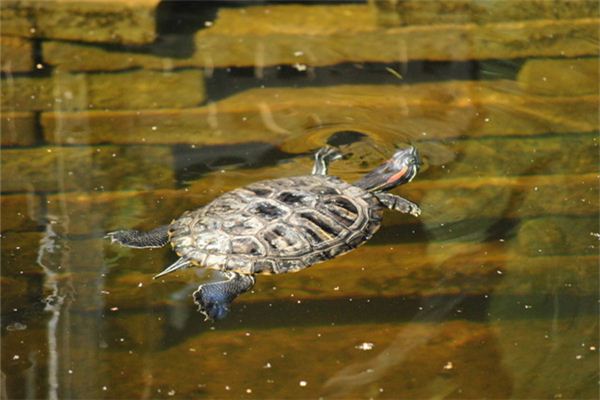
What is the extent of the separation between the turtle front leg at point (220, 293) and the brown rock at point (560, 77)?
82.9 inches

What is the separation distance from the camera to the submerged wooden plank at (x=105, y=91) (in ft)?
15.7

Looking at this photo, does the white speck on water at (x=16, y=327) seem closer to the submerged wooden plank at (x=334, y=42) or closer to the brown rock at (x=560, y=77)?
the submerged wooden plank at (x=334, y=42)

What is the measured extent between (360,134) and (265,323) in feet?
4.73

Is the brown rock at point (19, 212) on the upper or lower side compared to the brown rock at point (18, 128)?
lower

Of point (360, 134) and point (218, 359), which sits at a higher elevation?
point (360, 134)

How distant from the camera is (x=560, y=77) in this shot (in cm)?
503

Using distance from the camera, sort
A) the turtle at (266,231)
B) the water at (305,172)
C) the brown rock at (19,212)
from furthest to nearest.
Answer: the brown rock at (19,212) < the turtle at (266,231) < the water at (305,172)

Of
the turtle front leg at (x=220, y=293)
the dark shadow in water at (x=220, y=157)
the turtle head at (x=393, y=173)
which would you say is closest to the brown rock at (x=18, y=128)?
the dark shadow in water at (x=220, y=157)

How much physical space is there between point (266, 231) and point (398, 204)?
0.65m

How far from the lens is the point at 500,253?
3.75 m

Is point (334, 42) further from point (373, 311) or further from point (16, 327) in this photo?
point (16, 327)

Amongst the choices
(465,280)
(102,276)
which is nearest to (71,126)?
(102,276)

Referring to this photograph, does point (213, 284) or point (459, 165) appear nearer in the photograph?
point (213, 284)

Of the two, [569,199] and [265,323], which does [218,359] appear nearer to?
[265,323]
